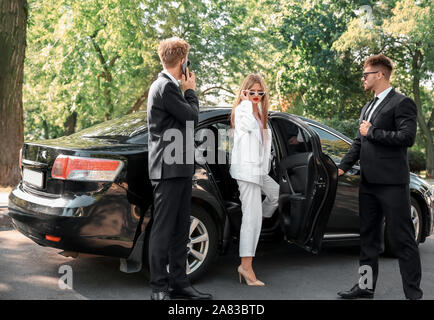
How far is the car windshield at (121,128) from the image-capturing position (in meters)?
4.26

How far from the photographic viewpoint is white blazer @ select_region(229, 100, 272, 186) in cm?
426

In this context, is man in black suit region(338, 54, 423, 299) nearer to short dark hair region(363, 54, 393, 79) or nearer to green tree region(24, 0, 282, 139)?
short dark hair region(363, 54, 393, 79)

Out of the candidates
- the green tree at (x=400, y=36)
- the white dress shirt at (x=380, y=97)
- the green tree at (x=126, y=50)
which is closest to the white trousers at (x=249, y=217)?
the white dress shirt at (x=380, y=97)

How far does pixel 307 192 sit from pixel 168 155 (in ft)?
4.65

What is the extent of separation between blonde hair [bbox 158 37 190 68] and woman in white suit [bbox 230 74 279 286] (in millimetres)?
866

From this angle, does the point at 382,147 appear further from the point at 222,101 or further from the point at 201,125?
the point at 222,101

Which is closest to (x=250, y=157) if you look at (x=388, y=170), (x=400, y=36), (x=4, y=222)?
(x=388, y=170)

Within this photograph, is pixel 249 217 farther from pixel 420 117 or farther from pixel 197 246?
pixel 420 117

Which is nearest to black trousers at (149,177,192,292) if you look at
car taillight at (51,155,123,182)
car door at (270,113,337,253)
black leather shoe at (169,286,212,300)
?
black leather shoe at (169,286,212,300)

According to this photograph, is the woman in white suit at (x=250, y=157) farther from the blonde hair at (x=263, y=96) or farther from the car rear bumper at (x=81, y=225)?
the car rear bumper at (x=81, y=225)

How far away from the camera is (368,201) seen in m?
3.96

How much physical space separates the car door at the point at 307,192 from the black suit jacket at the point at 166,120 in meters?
1.21
